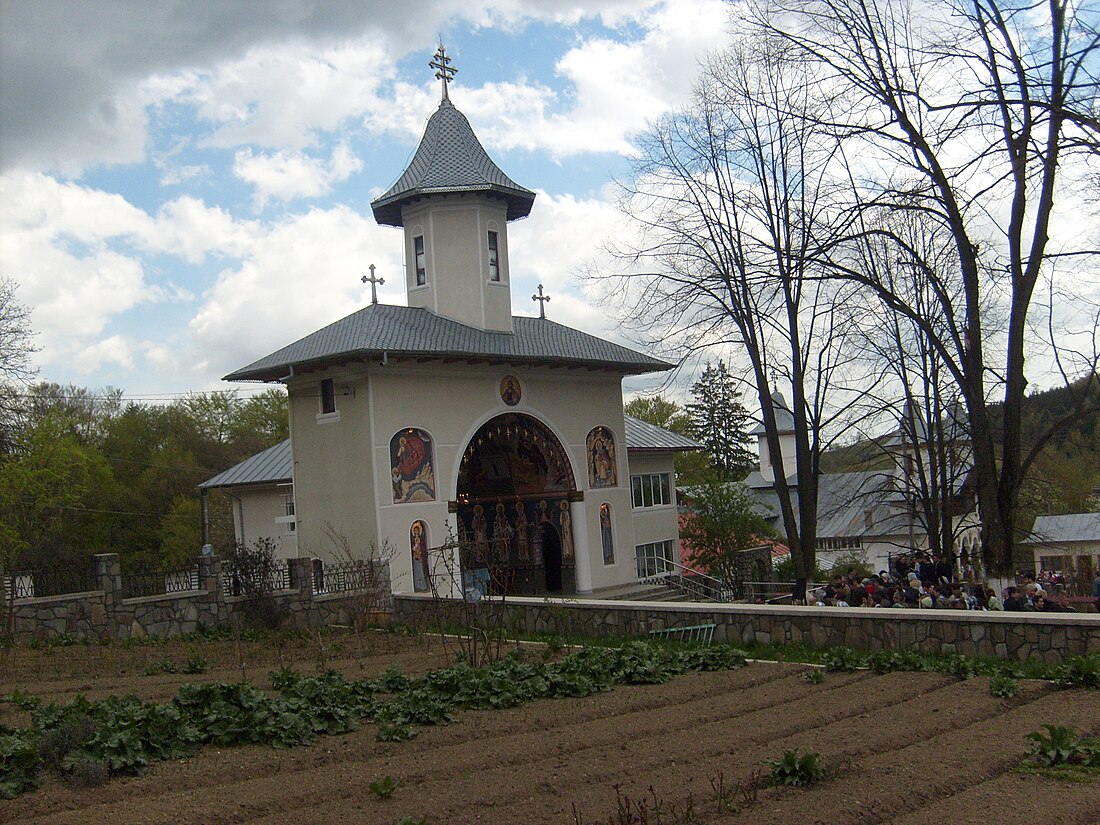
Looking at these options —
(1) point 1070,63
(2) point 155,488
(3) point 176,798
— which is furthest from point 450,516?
(2) point 155,488

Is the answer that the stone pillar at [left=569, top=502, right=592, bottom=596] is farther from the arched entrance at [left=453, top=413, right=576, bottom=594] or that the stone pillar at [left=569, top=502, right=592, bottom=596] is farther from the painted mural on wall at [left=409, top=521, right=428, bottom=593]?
the painted mural on wall at [left=409, top=521, right=428, bottom=593]

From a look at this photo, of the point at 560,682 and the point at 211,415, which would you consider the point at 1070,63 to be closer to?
the point at 560,682

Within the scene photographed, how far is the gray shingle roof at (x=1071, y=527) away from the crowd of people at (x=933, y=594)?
24.5 metres

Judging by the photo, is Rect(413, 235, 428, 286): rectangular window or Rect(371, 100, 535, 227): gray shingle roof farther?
Rect(413, 235, 428, 286): rectangular window

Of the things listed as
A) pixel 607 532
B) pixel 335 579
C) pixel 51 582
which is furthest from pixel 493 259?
pixel 51 582

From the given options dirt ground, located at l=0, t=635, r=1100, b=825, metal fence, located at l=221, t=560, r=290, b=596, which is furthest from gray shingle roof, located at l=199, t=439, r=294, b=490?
dirt ground, located at l=0, t=635, r=1100, b=825

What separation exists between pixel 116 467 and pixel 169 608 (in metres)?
40.5

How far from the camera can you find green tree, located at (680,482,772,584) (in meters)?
31.5

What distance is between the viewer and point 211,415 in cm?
6406

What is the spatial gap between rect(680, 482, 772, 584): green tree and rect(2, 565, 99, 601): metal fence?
1813 cm

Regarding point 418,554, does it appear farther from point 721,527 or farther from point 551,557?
point 721,527

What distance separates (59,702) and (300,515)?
13.4 metres

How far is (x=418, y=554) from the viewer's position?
2225 cm

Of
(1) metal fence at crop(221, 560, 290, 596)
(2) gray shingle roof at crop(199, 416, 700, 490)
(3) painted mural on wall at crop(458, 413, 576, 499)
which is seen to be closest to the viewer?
(1) metal fence at crop(221, 560, 290, 596)
